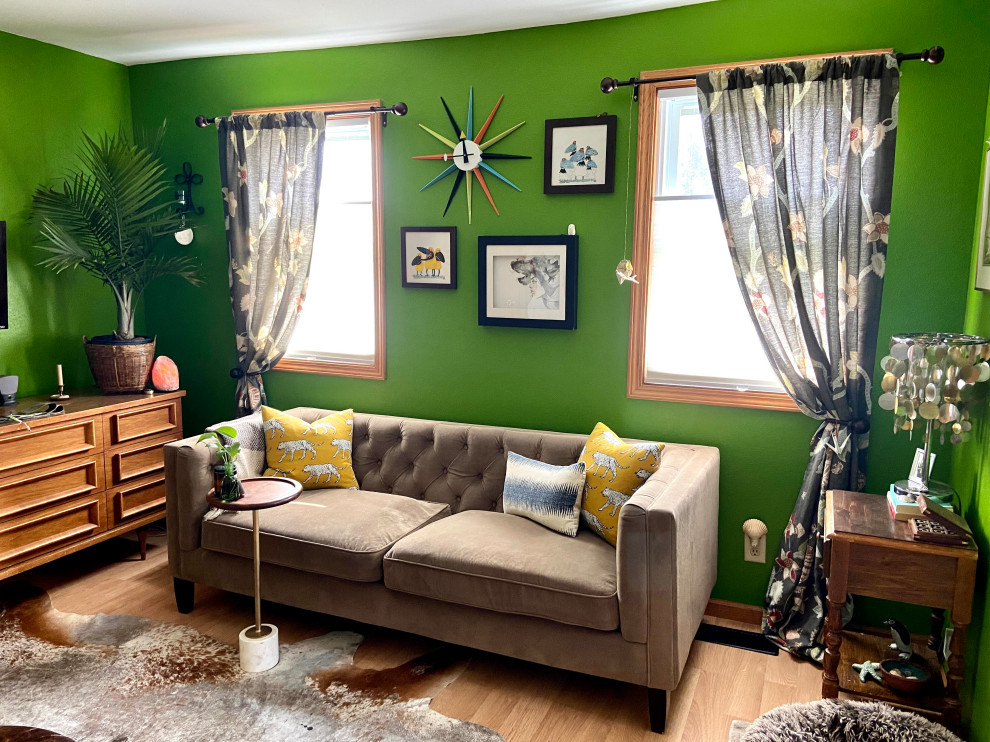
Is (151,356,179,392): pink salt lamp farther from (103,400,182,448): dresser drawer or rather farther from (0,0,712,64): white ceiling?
(0,0,712,64): white ceiling

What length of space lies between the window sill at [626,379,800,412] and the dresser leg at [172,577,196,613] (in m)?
2.08

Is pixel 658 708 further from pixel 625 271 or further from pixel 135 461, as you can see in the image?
pixel 135 461

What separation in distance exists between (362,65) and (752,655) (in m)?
3.19

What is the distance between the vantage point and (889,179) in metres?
2.71

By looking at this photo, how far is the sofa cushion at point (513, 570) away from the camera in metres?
2.43

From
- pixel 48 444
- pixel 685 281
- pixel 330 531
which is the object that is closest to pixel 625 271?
pixel 685 281

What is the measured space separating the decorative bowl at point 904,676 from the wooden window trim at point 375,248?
251cm

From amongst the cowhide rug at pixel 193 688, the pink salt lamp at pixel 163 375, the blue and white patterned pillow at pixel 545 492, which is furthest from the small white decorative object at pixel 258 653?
the pink salt lamp at pixel 163 375

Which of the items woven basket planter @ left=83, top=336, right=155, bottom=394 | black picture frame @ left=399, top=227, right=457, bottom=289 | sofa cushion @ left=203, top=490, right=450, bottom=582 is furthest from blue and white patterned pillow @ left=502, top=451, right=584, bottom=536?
woven basket planter @ left=83, top=336, right=155, bottom=394

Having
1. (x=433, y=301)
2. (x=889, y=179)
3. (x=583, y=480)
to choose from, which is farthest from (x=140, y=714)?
(x=889, y=179)

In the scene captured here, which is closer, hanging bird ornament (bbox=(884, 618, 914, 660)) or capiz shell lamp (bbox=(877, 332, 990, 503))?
capiz shell lamp (bbox=(877, 332, 990, 503))

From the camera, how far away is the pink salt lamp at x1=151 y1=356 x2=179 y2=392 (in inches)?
150

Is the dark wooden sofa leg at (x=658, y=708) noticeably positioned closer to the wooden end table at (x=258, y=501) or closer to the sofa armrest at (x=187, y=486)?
the wooden end table at (x=258, y=501)

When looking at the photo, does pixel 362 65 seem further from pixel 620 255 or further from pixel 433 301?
pixel 620 255
